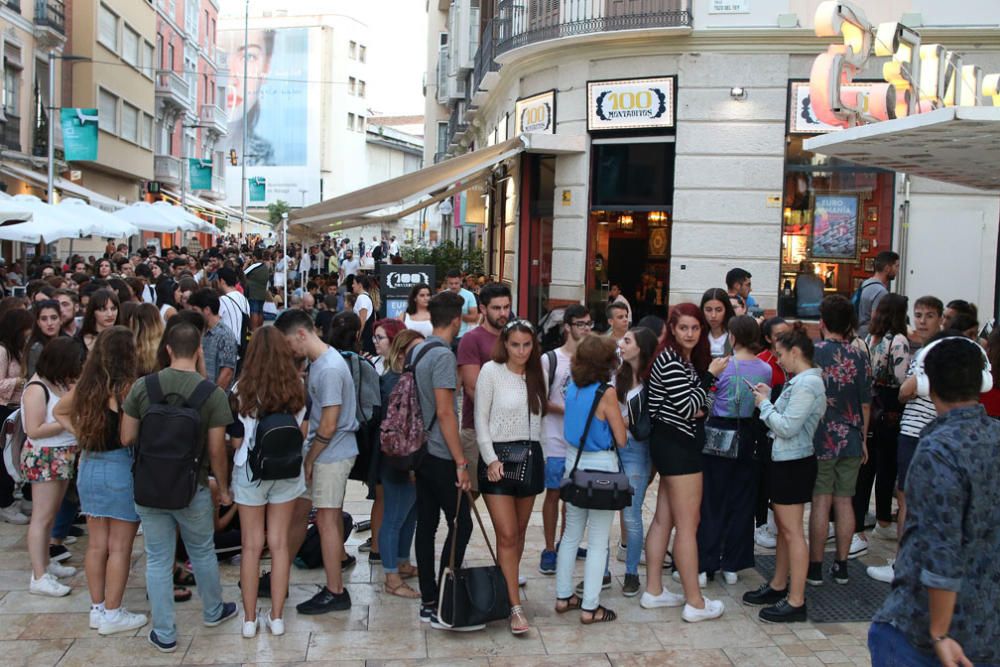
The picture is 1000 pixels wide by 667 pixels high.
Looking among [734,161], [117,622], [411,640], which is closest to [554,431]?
[411,640]

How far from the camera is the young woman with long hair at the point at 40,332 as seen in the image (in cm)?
690

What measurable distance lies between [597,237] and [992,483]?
12912 mm

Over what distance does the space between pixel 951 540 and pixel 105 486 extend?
4226mm

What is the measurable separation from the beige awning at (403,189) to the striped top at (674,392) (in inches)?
342

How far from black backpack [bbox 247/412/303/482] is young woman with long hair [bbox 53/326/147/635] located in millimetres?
748

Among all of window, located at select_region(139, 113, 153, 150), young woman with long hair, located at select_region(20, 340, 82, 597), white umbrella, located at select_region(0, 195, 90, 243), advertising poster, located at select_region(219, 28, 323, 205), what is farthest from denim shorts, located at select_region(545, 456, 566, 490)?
advertising poster, located at select_region(219, 28, 323, 205)

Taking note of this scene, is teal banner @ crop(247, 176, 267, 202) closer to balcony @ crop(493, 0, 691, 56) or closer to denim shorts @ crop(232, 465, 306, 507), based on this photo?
balcony @ crop(493, 0, 691, 56)

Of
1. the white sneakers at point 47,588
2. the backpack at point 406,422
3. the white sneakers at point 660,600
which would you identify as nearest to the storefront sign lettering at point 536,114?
the backpack at point 406,422

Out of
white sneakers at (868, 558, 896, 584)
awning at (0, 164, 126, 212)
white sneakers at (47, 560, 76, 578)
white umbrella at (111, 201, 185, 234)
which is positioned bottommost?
white sneakers at (47, 560, 76, 578)

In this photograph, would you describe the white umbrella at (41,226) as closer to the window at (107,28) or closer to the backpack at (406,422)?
the backpack at (406,422)

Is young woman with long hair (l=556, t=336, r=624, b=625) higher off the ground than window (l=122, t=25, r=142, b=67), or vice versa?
window (l=122, t=25, r=142, b=67)

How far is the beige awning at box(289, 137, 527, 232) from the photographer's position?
14.2 meters

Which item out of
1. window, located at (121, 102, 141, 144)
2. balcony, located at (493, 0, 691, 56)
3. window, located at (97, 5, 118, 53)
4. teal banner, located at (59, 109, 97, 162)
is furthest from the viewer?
window, located at (121, 102, 141, 144)

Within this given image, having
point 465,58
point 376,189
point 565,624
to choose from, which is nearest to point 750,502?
point 565,624
